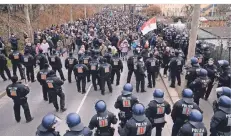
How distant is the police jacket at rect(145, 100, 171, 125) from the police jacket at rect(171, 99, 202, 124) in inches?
8.7

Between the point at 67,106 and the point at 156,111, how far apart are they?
456cm

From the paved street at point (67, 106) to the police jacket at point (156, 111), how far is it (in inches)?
59.4

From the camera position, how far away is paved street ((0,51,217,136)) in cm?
847

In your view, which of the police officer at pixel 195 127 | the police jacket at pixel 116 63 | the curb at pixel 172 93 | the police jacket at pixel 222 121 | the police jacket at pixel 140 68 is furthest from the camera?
the police jacket at pixel 116 63

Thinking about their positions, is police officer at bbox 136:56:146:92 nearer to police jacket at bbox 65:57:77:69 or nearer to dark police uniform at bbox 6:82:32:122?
police jacket at bbox 65:57:77:69

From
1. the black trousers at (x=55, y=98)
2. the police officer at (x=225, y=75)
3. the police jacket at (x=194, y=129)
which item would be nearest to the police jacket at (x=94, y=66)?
the black trousers at (x=55, y=98)

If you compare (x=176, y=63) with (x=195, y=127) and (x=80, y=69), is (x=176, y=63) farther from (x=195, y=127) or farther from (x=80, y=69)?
(x=195, y=127)

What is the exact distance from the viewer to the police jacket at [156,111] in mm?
Answer: 6535

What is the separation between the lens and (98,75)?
1166 centimetres

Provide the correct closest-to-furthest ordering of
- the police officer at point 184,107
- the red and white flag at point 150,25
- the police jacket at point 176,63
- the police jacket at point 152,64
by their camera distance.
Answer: the police officer at point 184,107, the police jacket at point 176,63, the police jacket at point 152,64, the red and white flag at point 150,25

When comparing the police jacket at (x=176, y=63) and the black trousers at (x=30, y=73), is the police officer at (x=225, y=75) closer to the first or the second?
the police jacket at (x=176, y=63)

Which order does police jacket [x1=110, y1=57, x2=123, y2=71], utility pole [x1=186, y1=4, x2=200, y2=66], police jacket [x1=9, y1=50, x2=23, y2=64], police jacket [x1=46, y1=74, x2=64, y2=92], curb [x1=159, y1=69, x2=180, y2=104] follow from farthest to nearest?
police jacket [x1=9, y1=50, x2=23, y2=64]
police jacket [x1=110, y1=57, x2=123, y2=71]
curb [x1=159, y1=69, x2=180, y2=104]
utility pole [x1=186, y1=4, x2=200, y2=66]
police jacket [x1=46, y1=74, x2=64, y2=92]

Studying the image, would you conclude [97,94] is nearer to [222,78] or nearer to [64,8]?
[222,78]

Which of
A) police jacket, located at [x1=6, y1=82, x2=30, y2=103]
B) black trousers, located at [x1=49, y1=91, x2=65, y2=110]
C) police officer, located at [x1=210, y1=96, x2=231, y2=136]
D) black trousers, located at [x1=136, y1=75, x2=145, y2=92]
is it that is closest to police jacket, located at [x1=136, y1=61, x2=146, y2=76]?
black trousers, located at [x1=136, y1=75, x2=145, y2=92]
